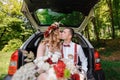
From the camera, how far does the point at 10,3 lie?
33.1 meters

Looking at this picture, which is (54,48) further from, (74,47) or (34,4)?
(34,4)

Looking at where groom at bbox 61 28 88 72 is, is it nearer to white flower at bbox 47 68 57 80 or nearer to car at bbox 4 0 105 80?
car at bbox 4 0 105 80

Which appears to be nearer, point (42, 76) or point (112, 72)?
point (42, 76)

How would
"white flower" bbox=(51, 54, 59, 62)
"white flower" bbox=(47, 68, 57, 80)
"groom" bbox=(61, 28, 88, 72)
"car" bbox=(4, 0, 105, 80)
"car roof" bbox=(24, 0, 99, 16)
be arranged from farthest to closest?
"car roof" bbox=(24, 0, 99, 16)
"car" bbox=(4, 0, 105, 80)
"groom" bbox=(61, 28, 88, 72)
"white flower" bbox=(51, 54, 59, 62)
"white flower" bbox=(47, 68, 57, 80)

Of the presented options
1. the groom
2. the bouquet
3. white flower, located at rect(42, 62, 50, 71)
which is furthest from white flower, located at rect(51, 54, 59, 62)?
the groom

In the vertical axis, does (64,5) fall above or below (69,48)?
above

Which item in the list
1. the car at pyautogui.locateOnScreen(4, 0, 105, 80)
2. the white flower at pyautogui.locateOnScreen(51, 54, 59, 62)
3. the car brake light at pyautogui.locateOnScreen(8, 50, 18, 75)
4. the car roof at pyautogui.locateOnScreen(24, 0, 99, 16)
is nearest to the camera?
the white flower at pyautogui.locateOnScreen(51, 54, 59, 62)

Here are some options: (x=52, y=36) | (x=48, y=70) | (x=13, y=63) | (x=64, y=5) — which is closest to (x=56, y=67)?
(x=48, y=70)

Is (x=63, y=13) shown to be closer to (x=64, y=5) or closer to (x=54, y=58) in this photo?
(x=64, y=5)

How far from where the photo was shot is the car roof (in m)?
6.38

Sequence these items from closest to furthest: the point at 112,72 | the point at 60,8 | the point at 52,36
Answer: the point at 52,36
the point at 60,8
the point at 112,72

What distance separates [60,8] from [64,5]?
1.00ft

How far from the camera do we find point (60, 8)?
7047 millimetres

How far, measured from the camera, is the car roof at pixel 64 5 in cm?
638
